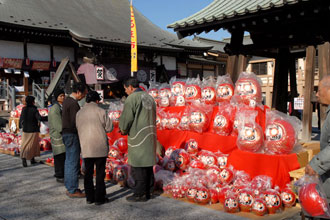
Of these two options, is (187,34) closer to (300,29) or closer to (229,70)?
(229,70)

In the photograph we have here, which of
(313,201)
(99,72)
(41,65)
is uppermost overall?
(41,65)

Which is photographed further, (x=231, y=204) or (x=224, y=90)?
(x=224, y=90)

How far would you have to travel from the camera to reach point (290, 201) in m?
4.47

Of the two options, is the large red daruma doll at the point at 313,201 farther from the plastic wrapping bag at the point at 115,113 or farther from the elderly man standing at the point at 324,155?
the plastic wrapping bag at the point at 115,113

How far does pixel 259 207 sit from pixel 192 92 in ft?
11.2

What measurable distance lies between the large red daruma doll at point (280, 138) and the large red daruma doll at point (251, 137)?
130 mm

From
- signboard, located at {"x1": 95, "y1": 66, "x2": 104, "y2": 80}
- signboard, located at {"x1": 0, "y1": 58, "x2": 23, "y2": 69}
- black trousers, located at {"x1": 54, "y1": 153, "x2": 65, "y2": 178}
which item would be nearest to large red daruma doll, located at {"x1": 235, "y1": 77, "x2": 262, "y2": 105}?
black trousers, located at {"x1": 54, "y1": 153, "x2": 65, "y2": 178}

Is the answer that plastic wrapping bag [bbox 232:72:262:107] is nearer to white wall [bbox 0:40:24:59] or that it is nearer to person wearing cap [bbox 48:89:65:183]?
person wearing cap [bbox 48:89:65:183]

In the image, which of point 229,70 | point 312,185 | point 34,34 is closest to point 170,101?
point 229,70

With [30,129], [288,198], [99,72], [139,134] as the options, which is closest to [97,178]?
[139,134]

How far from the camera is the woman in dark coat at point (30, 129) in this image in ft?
25.2

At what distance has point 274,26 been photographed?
25.6 ft

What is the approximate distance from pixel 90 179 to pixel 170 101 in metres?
3.51

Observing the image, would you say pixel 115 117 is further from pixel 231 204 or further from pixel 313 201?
pixel 313 201
